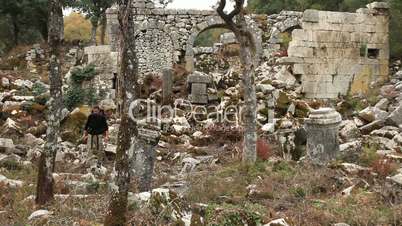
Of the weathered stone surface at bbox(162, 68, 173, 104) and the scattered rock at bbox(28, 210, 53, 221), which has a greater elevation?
the weathered stone surface at bbox(162, 68, 173, 104)

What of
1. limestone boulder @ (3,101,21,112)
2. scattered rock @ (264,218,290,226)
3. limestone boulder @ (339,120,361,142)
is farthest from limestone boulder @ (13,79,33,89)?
scattered rock @ (264,218,290,226)

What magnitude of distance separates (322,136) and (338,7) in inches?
548

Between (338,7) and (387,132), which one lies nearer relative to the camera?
(387,132)

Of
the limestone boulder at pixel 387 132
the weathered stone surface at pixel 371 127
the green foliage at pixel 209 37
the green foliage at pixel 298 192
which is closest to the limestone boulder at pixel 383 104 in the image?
the weathered stone surface at pixel 371 127

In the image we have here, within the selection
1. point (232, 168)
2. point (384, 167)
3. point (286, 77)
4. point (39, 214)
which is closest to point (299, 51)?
point (286, 77)

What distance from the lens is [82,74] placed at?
1731 cm

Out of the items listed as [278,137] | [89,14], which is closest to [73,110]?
Answer: [278,137]

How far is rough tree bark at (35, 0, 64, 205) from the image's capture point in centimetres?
833

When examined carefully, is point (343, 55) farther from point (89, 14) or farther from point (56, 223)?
point (89, 14)

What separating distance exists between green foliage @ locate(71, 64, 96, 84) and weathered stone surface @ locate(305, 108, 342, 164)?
348 inches

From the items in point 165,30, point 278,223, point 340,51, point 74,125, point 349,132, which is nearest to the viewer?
point 278,223

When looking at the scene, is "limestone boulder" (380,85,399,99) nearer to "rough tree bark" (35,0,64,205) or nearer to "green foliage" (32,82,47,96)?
"rough tree bark" (35,0,64,205)

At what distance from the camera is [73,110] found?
50.4 feet

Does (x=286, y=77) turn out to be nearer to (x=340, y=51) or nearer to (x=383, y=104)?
(x=340, y=51)
